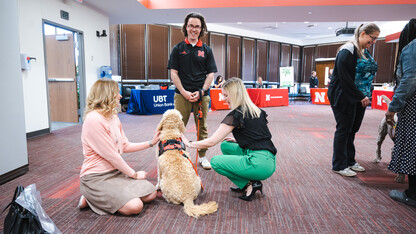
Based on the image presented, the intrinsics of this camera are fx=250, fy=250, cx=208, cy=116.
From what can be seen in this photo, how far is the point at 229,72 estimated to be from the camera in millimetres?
13375

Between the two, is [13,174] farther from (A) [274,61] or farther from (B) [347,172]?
(A) [274,61]

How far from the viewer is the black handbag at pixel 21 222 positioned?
1239mm

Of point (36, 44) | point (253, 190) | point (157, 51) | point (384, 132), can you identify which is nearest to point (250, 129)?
point (253, 190)

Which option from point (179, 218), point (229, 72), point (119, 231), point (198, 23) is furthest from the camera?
point (229, 72)

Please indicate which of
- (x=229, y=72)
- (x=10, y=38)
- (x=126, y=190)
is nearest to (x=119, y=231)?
(x=126, y=190)

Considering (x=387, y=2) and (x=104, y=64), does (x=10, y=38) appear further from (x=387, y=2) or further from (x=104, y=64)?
(x=387, y=2)

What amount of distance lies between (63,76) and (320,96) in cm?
1091

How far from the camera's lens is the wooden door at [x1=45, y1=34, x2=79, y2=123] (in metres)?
6.40

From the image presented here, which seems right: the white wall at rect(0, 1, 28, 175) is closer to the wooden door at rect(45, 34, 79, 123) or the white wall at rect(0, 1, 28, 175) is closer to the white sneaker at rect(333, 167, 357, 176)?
the white sneaker at rect(333, 167, 357, 176)

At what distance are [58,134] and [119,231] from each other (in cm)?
418

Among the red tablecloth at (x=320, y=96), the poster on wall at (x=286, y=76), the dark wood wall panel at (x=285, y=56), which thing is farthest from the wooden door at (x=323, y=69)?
the red tablecloth at (x=320, y=96)

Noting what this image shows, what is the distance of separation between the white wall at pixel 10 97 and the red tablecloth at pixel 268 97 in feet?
28.1

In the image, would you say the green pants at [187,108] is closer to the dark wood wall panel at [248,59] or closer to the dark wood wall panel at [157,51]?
the dark wood wall panel at [157,51]

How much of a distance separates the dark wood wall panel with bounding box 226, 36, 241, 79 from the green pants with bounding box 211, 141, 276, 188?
1145 cm
